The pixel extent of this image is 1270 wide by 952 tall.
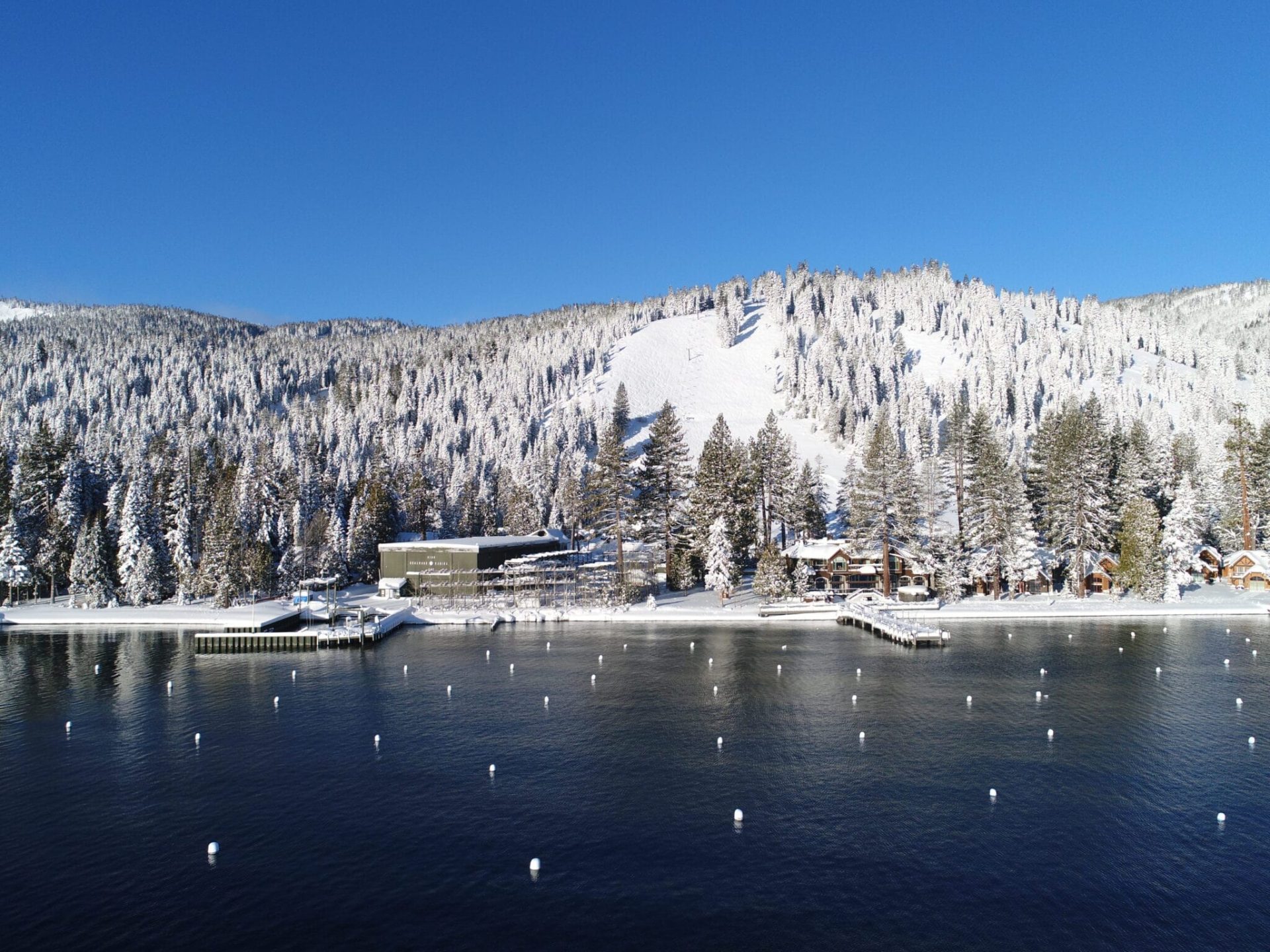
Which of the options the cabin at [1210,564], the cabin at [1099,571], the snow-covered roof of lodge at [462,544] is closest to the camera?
the cabin at [1099,571]

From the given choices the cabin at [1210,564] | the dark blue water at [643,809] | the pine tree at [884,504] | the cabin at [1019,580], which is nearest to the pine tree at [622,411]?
the pine tree at [884,504]

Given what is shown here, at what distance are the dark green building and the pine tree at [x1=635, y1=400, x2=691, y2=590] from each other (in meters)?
17.2

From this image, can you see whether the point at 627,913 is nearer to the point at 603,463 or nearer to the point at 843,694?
the point at 843,694

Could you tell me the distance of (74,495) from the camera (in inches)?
3757

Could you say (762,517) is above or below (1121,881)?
above

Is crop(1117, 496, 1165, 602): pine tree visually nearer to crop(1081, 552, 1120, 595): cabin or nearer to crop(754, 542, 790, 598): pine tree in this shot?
crop(1081, 552, 1120, 595): cabin

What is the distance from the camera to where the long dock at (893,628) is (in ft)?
205

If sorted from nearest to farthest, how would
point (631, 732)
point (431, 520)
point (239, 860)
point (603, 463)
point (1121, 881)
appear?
point (1121, 881) → point (239, 860) → point (631, 732) → point (603, 463) → point (431, 520)

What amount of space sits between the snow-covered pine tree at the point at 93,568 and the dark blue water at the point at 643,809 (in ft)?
112

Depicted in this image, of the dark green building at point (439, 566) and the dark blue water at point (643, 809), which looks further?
the dark green building at point (439, 566)

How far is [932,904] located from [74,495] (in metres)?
103

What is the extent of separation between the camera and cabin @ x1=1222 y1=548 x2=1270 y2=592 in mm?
84688

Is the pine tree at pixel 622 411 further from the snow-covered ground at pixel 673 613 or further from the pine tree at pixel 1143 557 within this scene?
the pine tree at pixel 1143 557

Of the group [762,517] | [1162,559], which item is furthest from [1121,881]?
[762,517]
